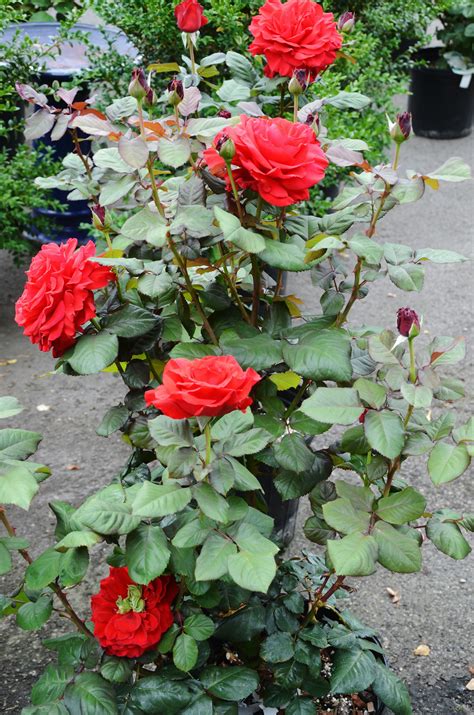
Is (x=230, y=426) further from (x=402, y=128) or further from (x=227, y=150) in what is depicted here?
(x=402, y=128)

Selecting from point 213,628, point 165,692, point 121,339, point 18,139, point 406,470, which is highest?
point 121,339

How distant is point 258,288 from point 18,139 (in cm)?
339

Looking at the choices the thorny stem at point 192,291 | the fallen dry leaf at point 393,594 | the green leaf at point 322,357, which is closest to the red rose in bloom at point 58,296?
the thorny stem at point 192,291

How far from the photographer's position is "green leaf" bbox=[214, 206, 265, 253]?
121 cm

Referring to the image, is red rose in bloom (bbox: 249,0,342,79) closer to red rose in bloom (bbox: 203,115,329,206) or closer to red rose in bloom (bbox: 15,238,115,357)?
red rose in bloom (bbox: 203,115,329,206)

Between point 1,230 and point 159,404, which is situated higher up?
point 159,404

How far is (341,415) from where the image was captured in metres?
1.24

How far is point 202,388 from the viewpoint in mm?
1042

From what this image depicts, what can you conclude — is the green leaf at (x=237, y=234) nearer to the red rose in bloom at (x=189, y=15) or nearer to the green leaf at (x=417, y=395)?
the green leaf at (x=417, y=395)

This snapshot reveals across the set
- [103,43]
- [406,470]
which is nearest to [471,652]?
[406,470]

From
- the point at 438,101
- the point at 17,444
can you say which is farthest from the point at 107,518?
the point at 438,101

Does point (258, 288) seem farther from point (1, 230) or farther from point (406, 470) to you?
point (1, 230)

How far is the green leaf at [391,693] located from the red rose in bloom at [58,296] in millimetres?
855

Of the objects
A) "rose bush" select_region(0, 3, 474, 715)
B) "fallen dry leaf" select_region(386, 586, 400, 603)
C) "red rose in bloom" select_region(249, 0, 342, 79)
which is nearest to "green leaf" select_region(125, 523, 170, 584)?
"rose bush" select_region(0, 3, 474, 715)
